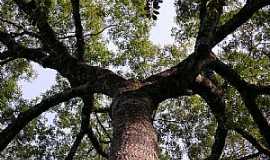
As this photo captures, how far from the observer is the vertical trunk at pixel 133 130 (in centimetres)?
455

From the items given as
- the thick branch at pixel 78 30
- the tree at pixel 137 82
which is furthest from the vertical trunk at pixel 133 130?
the thick branch at pixel 78 30

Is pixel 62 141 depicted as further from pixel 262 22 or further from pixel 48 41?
pixel 262 22

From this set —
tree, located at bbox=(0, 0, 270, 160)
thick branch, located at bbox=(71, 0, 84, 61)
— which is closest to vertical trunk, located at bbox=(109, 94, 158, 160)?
Answer: tree, located at bbox=(0, 0, 270, 160)

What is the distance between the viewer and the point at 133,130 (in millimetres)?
4965

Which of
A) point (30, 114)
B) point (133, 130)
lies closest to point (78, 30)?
point (30, 114)

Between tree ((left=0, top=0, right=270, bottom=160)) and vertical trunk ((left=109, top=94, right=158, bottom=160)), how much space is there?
0.01 metres

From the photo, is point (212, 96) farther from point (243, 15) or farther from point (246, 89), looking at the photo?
point (243, 15)

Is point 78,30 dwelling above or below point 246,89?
above

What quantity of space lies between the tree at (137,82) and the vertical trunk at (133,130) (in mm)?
13

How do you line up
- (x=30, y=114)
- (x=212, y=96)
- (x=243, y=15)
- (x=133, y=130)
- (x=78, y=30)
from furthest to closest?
(x=78, y=30)
(x=212, y=96)
(x=30, y=114)
(x=243, y=15)
(x=133, y=130)

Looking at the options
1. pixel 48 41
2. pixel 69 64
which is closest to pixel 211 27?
pixel 69 64

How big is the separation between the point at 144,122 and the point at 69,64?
8.23 ft

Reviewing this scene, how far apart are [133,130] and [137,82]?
135 centimetres

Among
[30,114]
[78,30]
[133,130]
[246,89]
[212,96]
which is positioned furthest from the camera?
[78,30]
